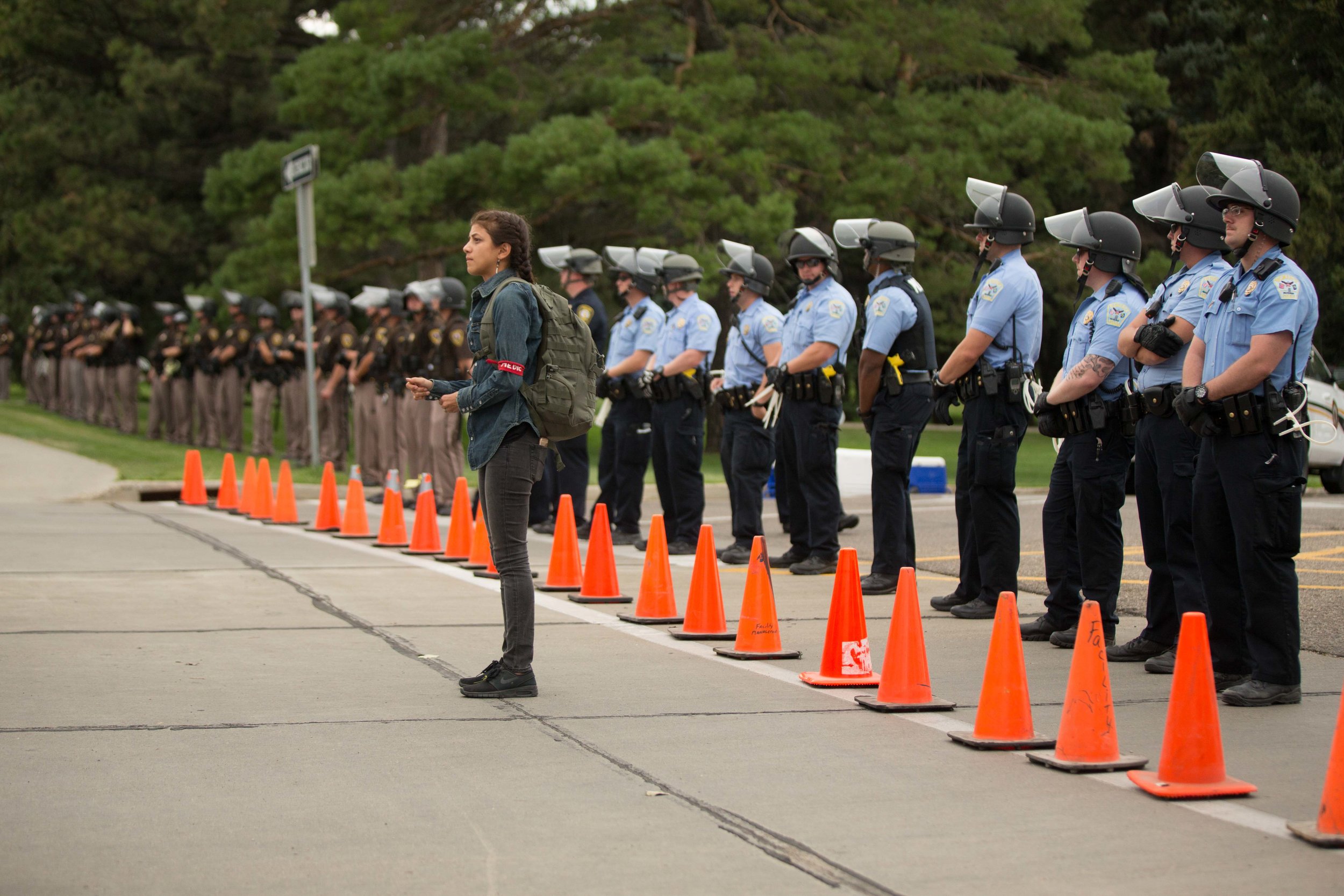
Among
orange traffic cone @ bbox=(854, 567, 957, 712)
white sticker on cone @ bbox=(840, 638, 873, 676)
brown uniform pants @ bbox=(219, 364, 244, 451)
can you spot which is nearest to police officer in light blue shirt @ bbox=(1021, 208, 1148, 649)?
white sticker on cone @ bbox=(840, 638, 873, 676)

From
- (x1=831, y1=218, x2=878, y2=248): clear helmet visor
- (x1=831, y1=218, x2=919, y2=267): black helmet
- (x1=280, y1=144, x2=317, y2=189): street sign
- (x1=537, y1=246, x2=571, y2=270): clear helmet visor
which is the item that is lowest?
(x1=831, y1=218, x2=919, y2=267): black helmet

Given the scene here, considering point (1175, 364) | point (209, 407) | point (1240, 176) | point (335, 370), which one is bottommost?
point (209, 407)

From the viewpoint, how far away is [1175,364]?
7.19 meters

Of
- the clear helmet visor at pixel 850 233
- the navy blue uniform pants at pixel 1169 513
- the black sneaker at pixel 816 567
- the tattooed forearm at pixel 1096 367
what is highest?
the clear helmet visor at pixel 850 233

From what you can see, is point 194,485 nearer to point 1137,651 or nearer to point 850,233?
point 850,233

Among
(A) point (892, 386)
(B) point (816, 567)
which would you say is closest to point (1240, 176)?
(A) point (892, 386)

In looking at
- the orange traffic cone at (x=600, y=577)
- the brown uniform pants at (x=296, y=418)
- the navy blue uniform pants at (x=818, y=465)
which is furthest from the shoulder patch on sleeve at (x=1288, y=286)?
the brown uniform pants at (x=296, y=418)

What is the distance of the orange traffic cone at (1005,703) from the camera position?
571 centimetres

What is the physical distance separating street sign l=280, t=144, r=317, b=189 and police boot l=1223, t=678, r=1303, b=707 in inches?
478

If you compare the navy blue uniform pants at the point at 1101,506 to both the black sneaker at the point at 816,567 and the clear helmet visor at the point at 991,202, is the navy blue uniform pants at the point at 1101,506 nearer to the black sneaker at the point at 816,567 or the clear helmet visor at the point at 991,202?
the clear helmet visor at the point at 991,202

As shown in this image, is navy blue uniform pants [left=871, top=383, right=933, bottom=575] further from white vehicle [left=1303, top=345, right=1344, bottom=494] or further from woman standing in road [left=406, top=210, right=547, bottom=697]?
white vehicle [left=1303, top=345, right=1344, bottom=494]

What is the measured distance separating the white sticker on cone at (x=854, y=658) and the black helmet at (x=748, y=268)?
5517 millimetres

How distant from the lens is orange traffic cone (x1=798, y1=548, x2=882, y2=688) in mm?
6926

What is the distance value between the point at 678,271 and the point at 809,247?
6.81 ft
